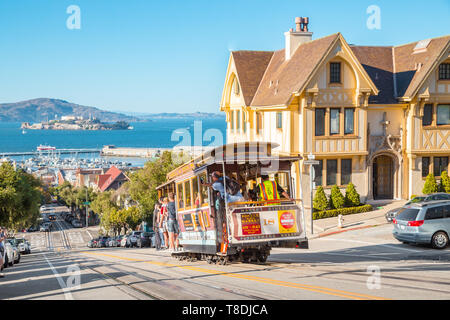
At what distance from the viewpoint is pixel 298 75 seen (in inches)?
1334

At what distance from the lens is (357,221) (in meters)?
31.6

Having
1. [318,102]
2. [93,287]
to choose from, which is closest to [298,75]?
[318,102]

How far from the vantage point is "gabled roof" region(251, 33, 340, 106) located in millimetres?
32719

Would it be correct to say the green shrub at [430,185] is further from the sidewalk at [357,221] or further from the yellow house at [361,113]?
the sidewalk at [357,221]

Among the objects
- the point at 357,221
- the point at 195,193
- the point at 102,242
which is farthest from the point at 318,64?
the point at 102,242

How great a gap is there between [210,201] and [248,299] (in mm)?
5726

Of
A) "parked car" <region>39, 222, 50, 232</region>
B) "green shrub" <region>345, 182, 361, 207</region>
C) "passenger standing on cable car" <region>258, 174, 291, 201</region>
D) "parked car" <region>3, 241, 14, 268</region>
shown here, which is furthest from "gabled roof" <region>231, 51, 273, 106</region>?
"parked car" <region>39, 222, 50, 232</region>

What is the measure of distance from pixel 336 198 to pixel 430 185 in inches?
234

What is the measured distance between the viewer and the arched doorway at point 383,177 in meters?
35.9

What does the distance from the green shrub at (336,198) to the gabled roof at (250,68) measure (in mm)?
9514

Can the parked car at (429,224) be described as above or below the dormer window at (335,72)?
below

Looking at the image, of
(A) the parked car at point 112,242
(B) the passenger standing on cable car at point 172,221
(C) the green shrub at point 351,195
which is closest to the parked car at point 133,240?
(A) the parked car at point 112,242
